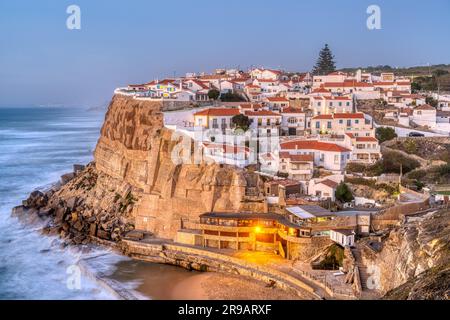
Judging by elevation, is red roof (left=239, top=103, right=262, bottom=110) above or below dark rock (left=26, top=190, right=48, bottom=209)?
above

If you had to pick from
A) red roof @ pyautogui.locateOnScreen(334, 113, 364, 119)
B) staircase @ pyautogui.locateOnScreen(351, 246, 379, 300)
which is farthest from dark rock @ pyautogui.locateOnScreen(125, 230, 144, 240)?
red roof @ pyautogui.locateOnScreen(334, 113, 364, 119)

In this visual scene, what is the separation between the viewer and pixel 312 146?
1128 inches

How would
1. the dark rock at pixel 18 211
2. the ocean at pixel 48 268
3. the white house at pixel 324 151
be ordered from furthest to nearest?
the dark rock at pixel 18 211 < the white house at pixel 324 151 < the ocean at pixel 48 268

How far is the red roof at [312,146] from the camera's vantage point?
1104 inches

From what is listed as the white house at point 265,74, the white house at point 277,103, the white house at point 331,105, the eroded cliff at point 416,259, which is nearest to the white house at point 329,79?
the white house at point 265,74

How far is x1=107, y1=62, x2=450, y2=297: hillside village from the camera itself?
21.5 meters

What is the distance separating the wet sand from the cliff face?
13.1 feet

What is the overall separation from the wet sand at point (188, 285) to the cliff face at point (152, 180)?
3.99 metres

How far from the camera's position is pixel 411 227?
56.9 feet

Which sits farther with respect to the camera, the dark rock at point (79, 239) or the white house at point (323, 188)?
the dark rock at point (79, 239)

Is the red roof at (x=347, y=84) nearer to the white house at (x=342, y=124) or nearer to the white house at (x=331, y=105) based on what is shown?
the white house at (x=331, y=105)

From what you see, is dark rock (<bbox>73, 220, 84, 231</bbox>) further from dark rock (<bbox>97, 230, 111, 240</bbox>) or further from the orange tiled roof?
the orange tiled roof
